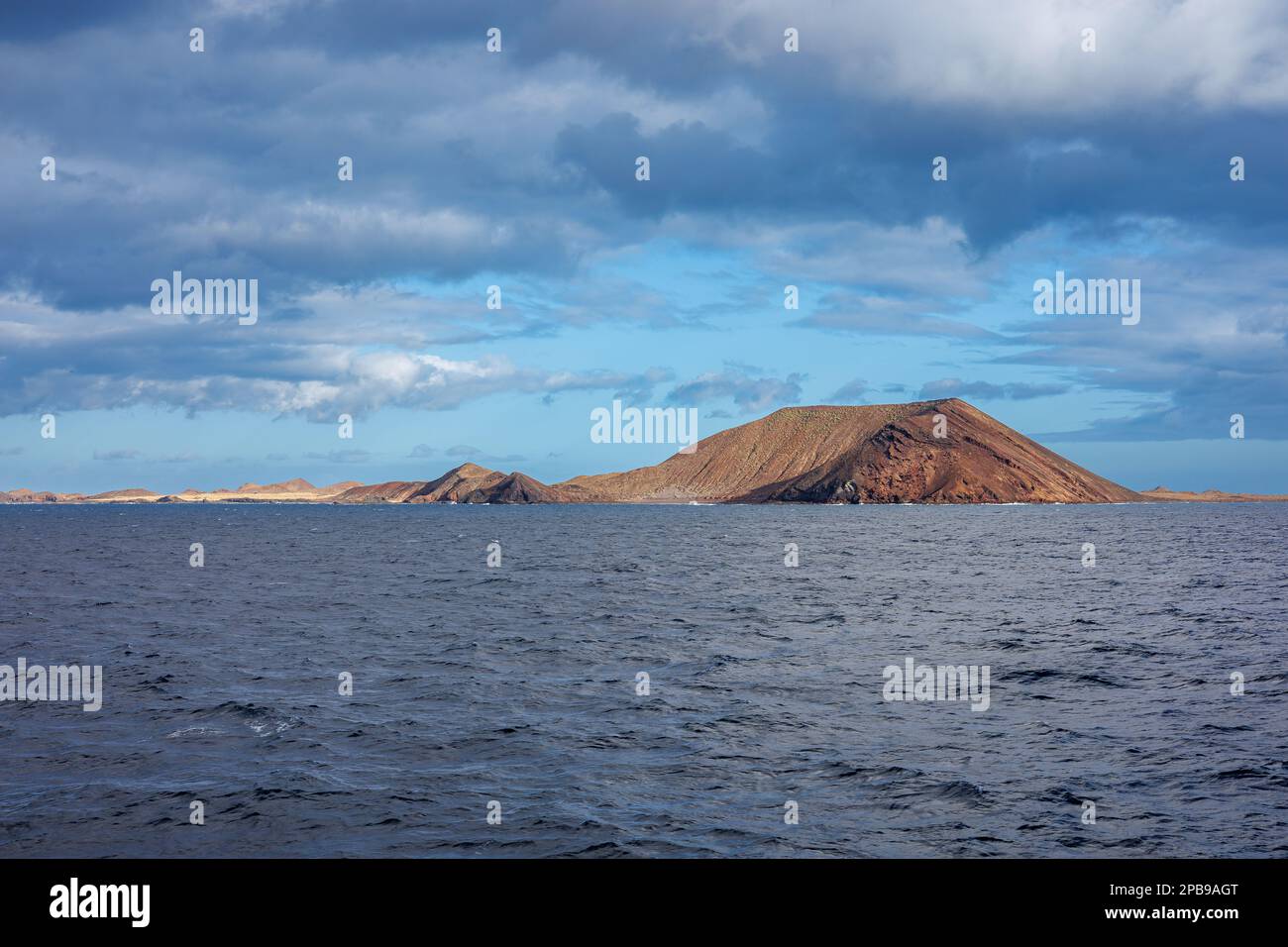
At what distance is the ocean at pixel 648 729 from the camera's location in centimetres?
1538

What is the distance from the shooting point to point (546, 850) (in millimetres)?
14398

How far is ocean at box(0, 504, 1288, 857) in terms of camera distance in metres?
15.4

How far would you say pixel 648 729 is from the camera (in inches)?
862
